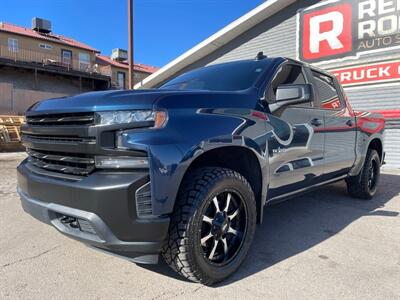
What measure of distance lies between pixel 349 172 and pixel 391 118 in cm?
492

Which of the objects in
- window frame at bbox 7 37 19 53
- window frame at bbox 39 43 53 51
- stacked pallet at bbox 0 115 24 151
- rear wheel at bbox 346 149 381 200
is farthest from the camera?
window frame at bbox 39 43 53 51

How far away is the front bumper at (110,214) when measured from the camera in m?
2.16

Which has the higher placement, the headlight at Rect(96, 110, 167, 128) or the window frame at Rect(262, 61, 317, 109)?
the window frame at Rect(262, 61, 317, 109)

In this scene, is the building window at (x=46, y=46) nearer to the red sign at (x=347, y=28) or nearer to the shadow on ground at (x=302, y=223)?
the red sign at (x=347, y=28)

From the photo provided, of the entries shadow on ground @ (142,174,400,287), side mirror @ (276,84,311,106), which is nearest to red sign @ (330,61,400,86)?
shadow on ground @ (142,174,400,287)

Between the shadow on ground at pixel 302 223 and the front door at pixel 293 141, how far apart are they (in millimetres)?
519

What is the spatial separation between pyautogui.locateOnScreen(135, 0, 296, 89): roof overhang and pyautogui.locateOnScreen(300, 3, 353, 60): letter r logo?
100cm

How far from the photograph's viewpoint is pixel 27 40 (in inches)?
1188

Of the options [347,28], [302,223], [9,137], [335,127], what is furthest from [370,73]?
[9,137]

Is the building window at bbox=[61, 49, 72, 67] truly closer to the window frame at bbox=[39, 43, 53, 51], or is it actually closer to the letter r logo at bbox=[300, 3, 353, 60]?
the window frame at bbox=[39, 43, 53, 51]

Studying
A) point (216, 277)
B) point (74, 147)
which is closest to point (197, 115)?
point (74, 147)

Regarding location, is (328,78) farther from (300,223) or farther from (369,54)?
(369,54)

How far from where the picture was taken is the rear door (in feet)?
13.7

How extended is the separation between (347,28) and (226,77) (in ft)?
24.8
